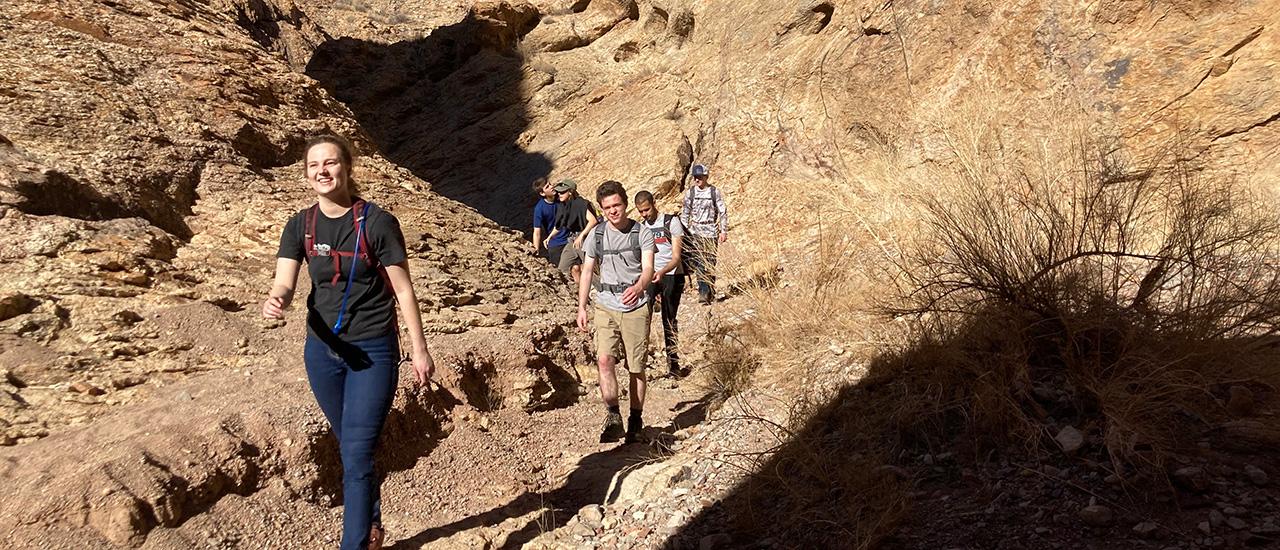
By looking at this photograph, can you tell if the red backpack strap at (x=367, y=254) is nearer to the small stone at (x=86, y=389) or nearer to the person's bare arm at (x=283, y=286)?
the person's bare arm at (x=283, y=286)

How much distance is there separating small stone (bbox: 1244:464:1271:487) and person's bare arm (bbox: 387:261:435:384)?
2.87 meters

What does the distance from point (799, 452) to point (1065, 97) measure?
5085 mm

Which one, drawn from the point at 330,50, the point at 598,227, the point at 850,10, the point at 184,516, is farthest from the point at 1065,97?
the point at 330,50

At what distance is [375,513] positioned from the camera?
9.90 feet

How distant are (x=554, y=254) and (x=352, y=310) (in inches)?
197

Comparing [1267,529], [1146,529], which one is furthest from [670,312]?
[1267,529]

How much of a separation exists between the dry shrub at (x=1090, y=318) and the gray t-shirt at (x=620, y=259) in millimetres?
1496

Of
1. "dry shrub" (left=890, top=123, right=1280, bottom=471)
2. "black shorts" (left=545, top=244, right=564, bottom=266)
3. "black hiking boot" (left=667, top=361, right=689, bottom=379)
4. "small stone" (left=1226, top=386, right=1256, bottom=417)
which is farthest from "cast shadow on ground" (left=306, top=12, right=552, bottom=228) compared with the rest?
"small stone" (left=1226, top=386, right=1256, bottom=417)

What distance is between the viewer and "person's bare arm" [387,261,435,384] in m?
2.82

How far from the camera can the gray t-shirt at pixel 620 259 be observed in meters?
4.61

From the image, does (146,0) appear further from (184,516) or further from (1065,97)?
(1065,97)

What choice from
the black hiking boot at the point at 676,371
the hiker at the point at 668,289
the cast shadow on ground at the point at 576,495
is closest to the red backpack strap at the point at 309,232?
the cast shadow on ground at the point at 576,495

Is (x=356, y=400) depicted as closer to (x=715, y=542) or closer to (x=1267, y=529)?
(x=715, y=542)

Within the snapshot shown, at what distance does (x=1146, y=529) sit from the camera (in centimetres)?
251
